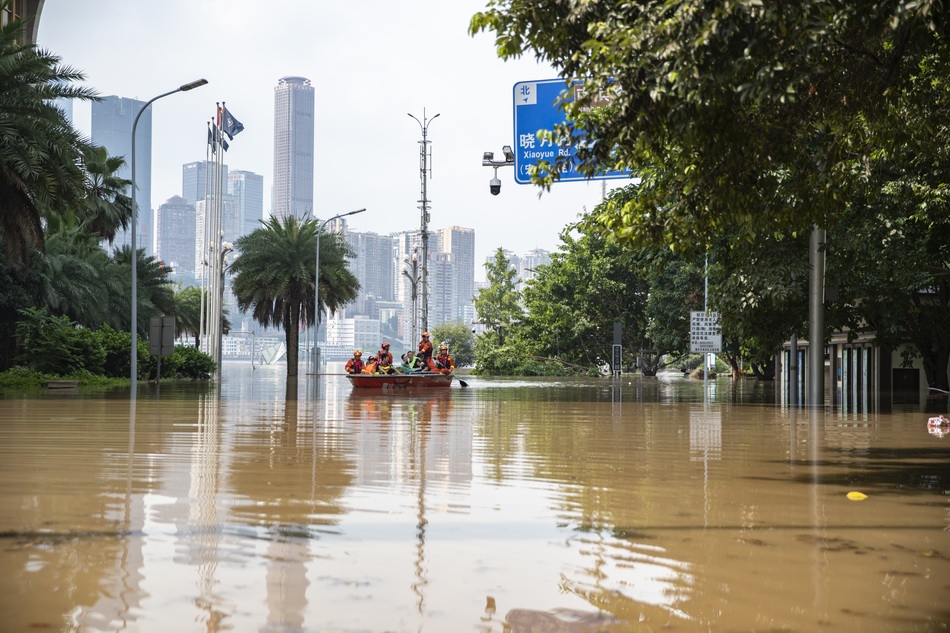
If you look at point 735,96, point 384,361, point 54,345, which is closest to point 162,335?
point 54,345

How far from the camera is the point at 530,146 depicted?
2564cm

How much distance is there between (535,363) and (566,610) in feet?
205

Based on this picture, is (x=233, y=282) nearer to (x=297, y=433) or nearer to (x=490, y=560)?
(x=297, y=433)

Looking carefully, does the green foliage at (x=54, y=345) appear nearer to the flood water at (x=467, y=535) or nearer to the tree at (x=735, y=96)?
the flood water at (x=467, y=535)

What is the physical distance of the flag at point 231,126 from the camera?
176ft

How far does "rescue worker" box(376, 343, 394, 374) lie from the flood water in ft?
74.8

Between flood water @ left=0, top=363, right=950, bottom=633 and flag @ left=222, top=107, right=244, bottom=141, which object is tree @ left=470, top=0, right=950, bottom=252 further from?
flag @ left=222, top=107, right=244, bottom=141

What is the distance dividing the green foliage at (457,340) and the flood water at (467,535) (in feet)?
370

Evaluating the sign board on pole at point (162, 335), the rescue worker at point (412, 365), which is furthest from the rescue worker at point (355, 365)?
the sign board on pole at point (162, 335)

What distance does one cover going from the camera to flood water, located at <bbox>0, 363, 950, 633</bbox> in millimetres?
4648

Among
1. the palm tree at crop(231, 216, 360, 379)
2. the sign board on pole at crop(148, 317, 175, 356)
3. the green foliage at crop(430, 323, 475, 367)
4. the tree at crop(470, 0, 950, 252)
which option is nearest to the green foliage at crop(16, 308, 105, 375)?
the sign board on pole at crop(148, 317, 175, 356)

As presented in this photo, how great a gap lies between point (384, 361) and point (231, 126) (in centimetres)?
2217

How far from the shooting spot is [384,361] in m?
37.9

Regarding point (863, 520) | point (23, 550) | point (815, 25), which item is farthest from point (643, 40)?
point (23, 550)
